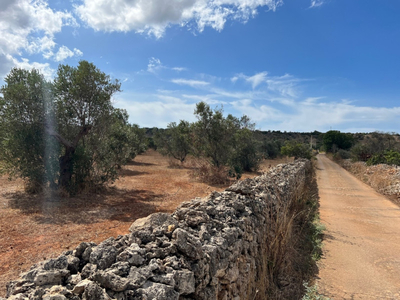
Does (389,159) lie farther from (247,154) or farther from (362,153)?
(247,154)

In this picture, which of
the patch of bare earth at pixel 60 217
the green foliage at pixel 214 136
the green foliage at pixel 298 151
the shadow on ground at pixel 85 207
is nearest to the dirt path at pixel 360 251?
the patch of bare earth at pixel 60 217

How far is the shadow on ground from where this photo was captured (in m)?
7.88

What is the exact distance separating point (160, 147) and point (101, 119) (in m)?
21.1

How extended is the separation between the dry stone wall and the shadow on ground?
5374mm

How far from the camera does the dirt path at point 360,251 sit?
176 inches

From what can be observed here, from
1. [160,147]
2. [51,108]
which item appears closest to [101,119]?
[51,108]

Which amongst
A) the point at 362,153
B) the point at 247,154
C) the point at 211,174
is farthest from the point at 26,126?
the point at 362,153

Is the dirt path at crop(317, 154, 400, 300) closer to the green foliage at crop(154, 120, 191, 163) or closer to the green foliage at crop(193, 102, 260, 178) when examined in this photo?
the green foliage at crop(193, 102, 260, 178)

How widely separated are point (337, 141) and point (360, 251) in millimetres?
50797

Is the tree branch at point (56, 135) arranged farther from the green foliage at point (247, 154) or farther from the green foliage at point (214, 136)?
the green foliage at point (247, 154)

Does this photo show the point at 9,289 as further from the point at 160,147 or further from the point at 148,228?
the point at 160,147

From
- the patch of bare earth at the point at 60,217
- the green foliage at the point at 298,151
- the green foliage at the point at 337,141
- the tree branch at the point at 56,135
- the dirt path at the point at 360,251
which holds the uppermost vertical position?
the green foliage at the point at 337,141

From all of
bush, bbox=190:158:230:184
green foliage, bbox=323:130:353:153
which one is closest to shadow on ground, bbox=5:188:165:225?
bush, bbox=190:158:230:184

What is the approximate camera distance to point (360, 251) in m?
6.14
